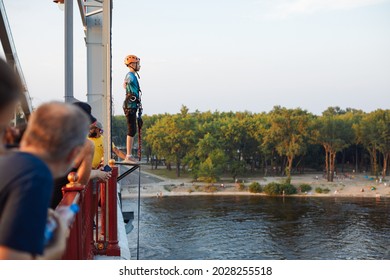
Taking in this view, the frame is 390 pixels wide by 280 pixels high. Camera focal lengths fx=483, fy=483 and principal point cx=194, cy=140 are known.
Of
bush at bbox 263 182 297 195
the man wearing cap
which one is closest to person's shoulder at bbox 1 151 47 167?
the man wearing cap

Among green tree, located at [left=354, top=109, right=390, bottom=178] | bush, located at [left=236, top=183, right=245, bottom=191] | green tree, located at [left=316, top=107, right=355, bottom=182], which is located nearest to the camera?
bush, located at [left=236, top=183, right=245, bottom=191]

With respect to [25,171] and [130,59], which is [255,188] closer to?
[130,59]

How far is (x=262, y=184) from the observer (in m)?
41.1

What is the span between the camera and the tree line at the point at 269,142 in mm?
42406

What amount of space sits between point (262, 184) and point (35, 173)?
133 feet

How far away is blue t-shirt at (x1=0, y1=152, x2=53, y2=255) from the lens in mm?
1210

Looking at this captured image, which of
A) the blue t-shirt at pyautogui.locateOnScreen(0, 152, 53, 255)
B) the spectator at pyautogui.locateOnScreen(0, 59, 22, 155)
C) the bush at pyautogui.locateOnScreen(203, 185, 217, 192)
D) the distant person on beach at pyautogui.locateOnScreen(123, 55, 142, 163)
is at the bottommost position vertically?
the bush at pyautogui.locateOnScreen(203, 185, 217, 192)

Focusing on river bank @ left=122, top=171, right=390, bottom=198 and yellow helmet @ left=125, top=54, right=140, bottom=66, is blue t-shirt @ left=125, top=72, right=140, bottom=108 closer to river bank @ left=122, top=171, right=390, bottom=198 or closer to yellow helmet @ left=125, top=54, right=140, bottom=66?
yellow helmet @ left=125, top=54, right=140, bottom=66

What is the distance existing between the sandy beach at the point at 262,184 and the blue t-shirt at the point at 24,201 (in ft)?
121

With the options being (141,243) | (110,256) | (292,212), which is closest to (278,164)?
(292,212)

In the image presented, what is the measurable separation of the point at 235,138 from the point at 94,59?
35452 millimetres

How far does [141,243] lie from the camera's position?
23891mm

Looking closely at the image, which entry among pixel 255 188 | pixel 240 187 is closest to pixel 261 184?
pixel 255 188

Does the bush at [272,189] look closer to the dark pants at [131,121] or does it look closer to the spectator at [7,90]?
the dark pants at [131,121]
